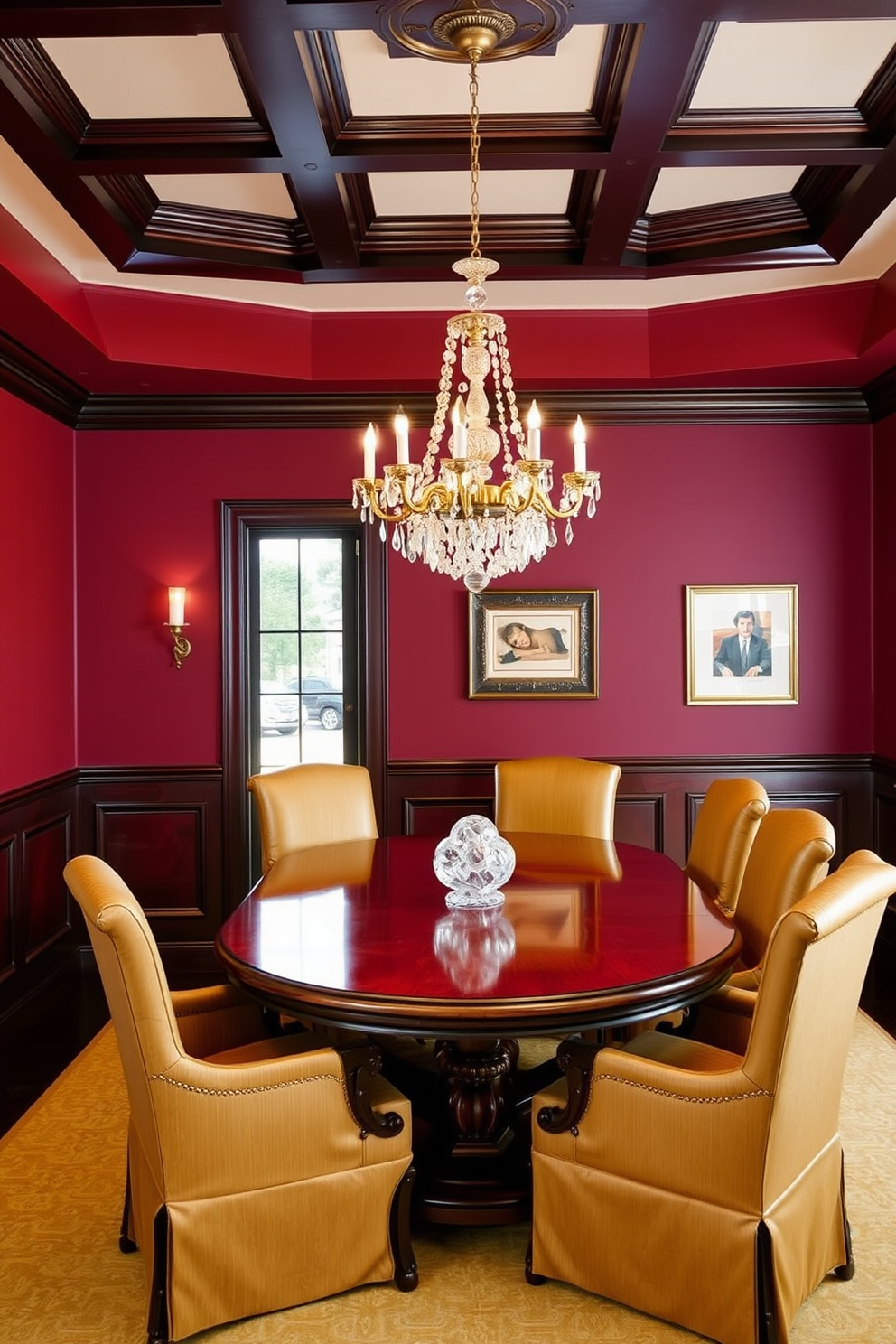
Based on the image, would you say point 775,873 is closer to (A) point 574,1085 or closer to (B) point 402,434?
(A) point 574,1085

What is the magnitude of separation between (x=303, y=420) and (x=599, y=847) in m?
2.55

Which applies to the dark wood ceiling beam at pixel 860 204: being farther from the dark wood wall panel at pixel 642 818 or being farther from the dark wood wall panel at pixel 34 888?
the dark wood wall panel at pixel 34 888

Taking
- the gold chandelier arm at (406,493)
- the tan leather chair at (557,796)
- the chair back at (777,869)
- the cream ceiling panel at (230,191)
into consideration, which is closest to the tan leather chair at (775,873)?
the chair back at (777,869)

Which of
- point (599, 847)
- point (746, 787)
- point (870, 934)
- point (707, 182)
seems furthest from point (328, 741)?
point (870, 934)

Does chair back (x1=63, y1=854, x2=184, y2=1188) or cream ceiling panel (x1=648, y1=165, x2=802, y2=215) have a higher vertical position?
cream ceiling panel (x1=648, y1=165, x2=802, y2=215)

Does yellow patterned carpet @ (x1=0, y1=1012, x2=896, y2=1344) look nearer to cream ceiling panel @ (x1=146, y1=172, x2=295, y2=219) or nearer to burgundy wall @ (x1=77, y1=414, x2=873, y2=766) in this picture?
burgundy wall @ (x1=77, y1=414, x2=873, y2=766)

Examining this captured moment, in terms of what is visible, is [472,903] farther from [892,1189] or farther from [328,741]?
[328,741]

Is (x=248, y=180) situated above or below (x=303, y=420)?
above

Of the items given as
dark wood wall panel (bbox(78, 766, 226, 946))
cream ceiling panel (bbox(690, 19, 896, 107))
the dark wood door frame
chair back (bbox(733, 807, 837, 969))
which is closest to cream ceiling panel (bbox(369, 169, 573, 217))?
cream ceiling panel (bbox(690, 19, 896, 107))

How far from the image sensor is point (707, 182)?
3.54m

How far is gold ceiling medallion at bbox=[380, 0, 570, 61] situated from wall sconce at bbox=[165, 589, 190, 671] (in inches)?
115

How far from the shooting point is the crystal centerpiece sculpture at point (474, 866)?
2863mm

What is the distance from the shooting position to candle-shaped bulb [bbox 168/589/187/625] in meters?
4.97

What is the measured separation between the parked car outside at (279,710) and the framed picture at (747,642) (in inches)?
75.7
